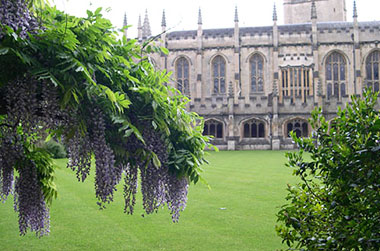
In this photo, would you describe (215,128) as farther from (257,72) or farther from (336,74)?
(336,74)

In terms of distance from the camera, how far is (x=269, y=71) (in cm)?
3841

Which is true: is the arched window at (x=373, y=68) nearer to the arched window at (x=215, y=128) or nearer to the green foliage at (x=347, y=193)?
the arched window at (x=215, y=128)

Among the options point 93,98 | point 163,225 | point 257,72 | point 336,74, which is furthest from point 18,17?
point 336,74

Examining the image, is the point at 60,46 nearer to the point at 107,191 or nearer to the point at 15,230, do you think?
the point at 107,191

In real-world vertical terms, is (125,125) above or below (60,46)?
below

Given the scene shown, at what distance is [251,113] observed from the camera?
32.4m

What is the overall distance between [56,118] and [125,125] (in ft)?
2.16

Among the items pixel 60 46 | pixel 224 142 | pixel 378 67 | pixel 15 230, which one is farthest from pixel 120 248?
pixel 378 67

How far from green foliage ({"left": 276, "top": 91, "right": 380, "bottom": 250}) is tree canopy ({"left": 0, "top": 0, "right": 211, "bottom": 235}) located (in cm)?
115

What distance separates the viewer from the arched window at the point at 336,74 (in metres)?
37.6

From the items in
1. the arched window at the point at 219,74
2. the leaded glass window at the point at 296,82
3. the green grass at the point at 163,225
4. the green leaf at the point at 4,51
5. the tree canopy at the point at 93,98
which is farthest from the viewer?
the arched window at the point at 219,74

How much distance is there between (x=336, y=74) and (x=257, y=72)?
314 inches

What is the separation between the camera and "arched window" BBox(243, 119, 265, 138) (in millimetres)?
32469

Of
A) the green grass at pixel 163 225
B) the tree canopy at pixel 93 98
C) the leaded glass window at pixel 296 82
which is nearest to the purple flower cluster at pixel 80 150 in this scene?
the tree canopy at pixel 93 98
